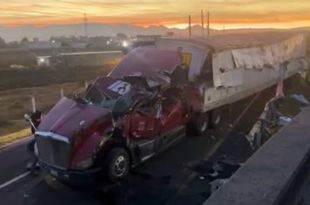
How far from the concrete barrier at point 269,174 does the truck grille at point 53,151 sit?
4124 millimetres

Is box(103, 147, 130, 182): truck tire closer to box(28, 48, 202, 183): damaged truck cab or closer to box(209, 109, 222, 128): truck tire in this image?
box(28, 48, 202, 183): damaged truck cab

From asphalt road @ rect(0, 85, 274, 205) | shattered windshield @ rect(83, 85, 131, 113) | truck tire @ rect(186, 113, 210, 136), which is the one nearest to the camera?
asphalt road @ rect(0, 85, 274, 205)

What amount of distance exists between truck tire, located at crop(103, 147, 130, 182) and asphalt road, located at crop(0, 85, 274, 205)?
19 cm

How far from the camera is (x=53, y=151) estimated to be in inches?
320

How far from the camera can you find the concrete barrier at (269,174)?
3086 mm

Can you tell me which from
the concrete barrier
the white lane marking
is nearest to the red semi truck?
the white lane marking

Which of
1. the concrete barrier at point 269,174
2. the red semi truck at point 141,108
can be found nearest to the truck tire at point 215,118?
the red semi truck at point 141,108

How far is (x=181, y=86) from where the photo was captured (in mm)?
11773

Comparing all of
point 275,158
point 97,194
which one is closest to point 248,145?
point 97,194

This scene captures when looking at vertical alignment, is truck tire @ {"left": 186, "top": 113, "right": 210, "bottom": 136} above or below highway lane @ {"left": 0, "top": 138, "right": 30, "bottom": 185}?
above

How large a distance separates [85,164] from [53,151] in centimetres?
66


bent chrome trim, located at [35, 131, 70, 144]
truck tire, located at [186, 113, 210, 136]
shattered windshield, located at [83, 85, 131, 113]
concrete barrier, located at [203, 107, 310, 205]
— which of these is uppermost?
concrete barrier, located at [203, 107, 310, 205]

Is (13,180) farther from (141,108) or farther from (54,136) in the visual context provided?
(141,108)

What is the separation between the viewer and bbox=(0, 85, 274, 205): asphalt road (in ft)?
25.3
